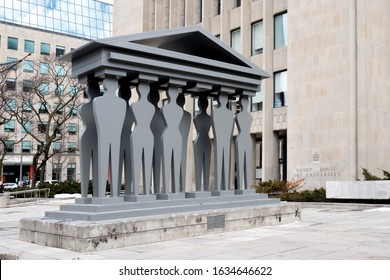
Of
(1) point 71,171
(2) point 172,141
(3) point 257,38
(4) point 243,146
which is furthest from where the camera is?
(1) point 71,171

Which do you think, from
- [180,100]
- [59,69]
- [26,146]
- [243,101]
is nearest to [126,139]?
[180,100]

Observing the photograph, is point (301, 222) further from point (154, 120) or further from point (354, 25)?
point (354, 25)

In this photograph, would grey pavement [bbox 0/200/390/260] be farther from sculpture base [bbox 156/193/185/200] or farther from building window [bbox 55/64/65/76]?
building window [bbox 55/64/65/76]

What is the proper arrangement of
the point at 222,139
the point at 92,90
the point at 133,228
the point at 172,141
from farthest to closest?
the point at 222,139, the point at 172,141, the point at 92,90, the point at 133,228

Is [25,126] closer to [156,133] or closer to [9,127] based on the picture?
[9,127]

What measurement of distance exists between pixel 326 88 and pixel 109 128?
19.6 m

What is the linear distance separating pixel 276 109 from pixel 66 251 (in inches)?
965

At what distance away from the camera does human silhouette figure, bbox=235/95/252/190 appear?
Answer: 15086 mm

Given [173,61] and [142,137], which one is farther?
[173,61]

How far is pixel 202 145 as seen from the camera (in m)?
14.8

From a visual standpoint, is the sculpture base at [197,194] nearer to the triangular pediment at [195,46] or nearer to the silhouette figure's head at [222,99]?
the silhouette figure's head at [222,99]

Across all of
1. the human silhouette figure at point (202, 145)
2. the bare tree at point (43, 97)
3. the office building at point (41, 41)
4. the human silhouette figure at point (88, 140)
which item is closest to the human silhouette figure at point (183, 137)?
the human silhouette figure at point (202, 145)

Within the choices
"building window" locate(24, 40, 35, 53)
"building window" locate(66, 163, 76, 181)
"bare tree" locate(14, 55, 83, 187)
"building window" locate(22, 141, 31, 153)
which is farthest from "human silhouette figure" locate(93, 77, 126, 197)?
"building window" locate(24, 40, 35, 53)

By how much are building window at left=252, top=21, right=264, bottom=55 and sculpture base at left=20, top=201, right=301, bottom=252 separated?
22.5 meters
